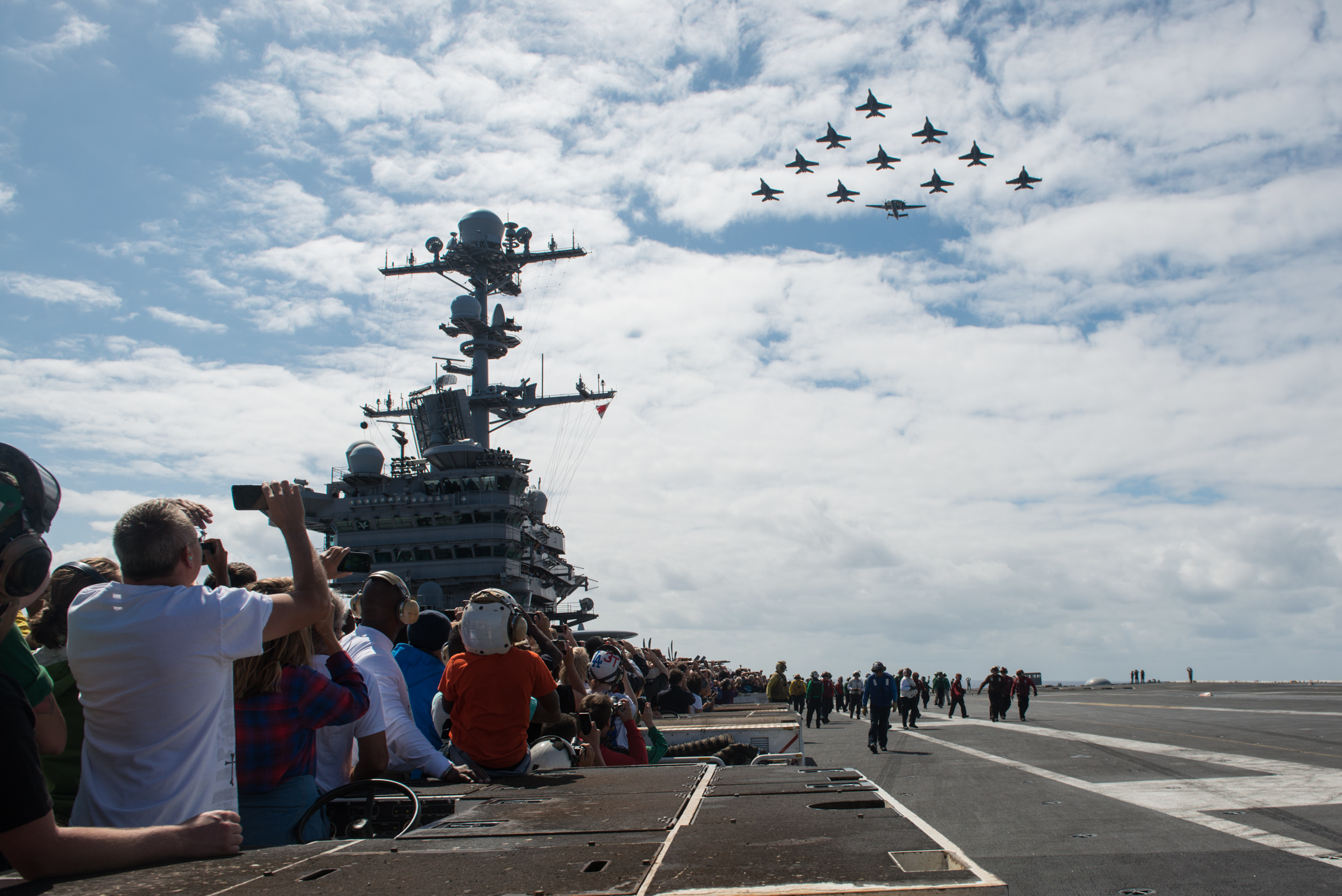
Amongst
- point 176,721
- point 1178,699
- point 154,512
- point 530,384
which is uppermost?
point 530,384

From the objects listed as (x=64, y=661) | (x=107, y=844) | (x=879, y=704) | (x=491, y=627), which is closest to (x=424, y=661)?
(x=491, y=627)

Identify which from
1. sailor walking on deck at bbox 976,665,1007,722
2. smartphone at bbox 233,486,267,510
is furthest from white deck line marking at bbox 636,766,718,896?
sailor walking on deck at bbox 976,665,1007,722

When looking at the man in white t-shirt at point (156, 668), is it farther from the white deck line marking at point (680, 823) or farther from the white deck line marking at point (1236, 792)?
the white deck line marking at point (1236, 792)

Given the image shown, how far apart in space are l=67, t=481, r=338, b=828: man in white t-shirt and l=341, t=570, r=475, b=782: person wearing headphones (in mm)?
1418

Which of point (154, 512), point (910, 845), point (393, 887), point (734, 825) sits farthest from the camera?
point (154, 512)

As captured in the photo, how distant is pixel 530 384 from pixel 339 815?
41.3 metres

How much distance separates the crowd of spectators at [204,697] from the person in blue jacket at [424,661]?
2.50ft

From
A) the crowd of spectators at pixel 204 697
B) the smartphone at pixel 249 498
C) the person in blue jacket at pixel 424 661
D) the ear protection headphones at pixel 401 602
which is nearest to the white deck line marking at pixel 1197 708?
the person in blue jacket at pixel 424 661

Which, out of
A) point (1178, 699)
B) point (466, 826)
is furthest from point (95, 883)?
point (1178, 699)

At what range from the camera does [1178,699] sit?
32.0 meters

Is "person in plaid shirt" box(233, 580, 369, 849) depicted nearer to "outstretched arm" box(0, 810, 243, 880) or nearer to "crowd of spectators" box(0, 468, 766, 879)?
"crowd of spectators" box(0, 468, 766, 879)

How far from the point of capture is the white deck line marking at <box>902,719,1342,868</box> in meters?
7.20

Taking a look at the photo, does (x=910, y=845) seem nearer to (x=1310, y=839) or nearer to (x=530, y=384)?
(x=1310, y=839)

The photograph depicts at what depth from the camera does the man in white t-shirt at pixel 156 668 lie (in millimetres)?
3080
